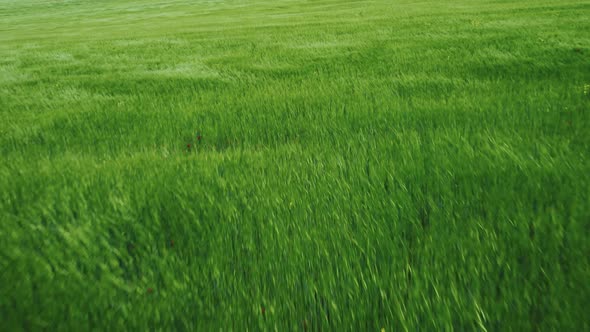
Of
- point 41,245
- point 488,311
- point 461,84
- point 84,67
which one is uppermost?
point 84,67

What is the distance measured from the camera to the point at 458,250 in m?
1.39

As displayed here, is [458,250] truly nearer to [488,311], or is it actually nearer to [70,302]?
[488,311]

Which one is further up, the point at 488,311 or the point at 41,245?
the point at 41,245

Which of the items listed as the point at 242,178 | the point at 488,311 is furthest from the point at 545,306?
the point at 242,178

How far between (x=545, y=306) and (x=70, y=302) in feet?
5.46

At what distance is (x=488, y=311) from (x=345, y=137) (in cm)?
175

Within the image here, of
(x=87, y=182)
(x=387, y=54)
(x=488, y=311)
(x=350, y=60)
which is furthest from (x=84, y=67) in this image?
(x=488, y=311)

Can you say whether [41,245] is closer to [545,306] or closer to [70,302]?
[70,302]

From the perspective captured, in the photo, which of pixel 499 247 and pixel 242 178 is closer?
pixel 499 247

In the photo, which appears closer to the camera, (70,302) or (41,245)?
(70,302)

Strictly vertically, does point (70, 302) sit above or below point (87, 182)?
below

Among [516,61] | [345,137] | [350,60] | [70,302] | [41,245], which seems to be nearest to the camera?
[70,302]

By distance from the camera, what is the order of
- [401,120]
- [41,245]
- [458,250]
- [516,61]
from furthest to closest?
[516,61] < [401,120] < [41,245] < [458,250]

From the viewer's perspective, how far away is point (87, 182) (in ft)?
6.98
